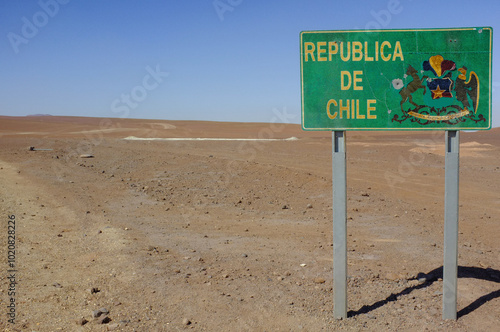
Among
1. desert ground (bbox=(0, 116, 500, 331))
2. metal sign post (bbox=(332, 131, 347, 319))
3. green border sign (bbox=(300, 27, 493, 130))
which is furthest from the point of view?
desert ground (bbox=(0, 116, 500, 331))

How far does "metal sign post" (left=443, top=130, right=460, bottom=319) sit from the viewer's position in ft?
14.6

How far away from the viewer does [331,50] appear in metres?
4.53

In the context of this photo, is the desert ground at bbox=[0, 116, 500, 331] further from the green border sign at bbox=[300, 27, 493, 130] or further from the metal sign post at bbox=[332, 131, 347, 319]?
the green border sign at bbox=[300, 27, 493, 130]

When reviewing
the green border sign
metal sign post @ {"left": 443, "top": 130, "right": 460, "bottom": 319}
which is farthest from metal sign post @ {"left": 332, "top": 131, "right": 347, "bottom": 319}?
metal sign post @ {"left": 443, "top": 130, "right": 460, "bottom": 319}

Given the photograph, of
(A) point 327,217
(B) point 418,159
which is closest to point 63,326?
(A) point 327,217

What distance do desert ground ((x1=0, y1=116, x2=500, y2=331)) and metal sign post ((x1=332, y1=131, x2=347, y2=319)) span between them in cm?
24

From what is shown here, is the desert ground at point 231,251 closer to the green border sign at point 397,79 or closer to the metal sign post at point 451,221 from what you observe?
the metal sign post at point 451,221

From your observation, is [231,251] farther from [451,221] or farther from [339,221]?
[451,221]

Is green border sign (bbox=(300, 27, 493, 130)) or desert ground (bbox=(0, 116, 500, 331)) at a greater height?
green border sign (bbox=(300, 27, 493, 130))

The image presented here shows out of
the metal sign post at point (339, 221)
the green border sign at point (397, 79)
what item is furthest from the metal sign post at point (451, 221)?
the metal sign post at point (339, 221)

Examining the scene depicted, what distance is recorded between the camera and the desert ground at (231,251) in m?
4.73

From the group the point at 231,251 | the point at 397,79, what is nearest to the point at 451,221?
the point at 397,79

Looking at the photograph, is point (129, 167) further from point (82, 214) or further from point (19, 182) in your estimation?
point (82, 214)

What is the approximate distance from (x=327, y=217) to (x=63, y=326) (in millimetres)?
6082
